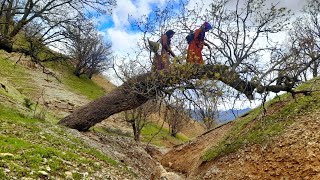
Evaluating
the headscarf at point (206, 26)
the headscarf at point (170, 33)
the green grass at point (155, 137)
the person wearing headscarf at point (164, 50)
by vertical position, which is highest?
the headscarf at point (206, 26)

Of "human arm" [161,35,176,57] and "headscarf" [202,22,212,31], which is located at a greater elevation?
"headscarf" [202,22,212,31]

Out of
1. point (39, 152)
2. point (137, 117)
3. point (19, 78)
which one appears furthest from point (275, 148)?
point (19, 78)

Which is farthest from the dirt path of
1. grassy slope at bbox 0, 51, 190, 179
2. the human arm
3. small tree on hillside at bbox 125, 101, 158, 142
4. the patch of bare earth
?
small tree on hillside at bbox 125, 101, 158, 142

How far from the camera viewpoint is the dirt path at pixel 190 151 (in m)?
17.2

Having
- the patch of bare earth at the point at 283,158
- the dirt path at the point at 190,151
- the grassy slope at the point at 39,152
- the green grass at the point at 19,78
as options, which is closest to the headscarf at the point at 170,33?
the dirt path at the point at 190,151

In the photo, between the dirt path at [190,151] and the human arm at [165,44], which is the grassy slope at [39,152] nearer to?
the dirt path at [190,151]

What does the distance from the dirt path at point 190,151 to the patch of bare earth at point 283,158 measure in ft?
17.1

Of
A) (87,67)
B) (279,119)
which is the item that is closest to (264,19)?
(279,119)

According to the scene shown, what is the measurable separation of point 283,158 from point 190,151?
29.7ft

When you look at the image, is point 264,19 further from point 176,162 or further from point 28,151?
point 28,151

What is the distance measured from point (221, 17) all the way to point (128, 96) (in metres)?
6.62

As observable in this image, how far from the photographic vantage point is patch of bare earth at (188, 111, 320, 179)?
29.8ft

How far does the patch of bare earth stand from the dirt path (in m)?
5.20

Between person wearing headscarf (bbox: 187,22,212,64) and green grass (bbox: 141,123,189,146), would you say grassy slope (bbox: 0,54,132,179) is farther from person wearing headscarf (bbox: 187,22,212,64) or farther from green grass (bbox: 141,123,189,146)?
green grass (bbox: 141,123,189,146)
